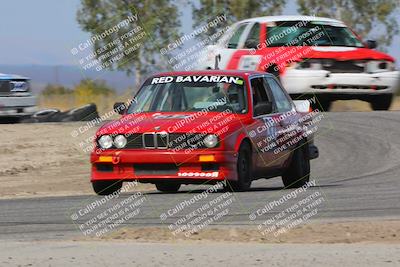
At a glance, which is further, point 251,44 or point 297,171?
point 251,44

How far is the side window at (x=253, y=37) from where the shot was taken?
1941cm

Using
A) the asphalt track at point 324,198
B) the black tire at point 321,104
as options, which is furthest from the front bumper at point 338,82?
the asphalt track at point 324,198

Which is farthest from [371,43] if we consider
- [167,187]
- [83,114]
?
[167,187]

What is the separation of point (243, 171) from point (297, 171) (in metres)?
1.76

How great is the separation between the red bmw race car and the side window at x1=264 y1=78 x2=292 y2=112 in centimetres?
571

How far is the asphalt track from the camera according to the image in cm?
949

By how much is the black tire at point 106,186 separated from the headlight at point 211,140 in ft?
3.57

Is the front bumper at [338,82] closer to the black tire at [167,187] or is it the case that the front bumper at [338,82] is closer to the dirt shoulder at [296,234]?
the black tire at [167,187]

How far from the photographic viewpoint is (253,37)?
20.1 m

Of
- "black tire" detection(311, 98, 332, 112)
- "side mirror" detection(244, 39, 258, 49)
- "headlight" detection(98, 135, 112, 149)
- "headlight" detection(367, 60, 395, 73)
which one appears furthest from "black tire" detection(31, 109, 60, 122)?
"headlight" detection(98, 135, 112, 149)

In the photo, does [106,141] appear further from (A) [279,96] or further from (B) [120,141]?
(A) [279,96]

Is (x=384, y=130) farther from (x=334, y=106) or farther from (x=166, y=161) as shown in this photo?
(x=334, y=106)

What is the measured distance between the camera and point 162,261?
7.05 meters

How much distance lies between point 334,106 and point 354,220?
78.9ft
